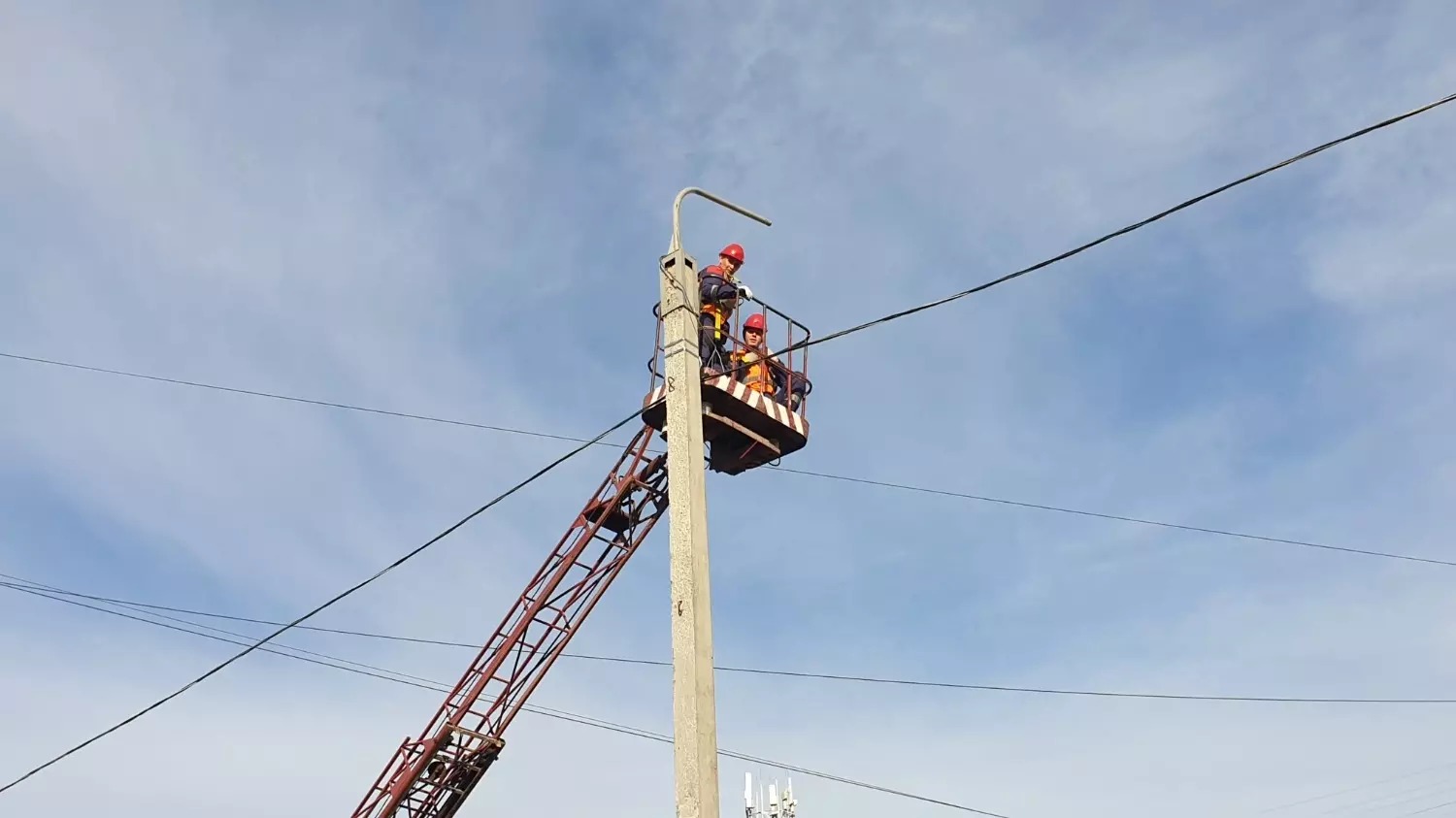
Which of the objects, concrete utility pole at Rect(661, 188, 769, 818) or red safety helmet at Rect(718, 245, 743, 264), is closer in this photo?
concrete utility pole at Rect(661, 188, 769, 818)

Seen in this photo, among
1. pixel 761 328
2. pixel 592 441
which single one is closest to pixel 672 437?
pixel 592 441

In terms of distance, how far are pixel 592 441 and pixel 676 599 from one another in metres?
5.88

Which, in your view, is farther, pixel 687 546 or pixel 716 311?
pixel 716 311

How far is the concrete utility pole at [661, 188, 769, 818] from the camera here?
10602 millimetres

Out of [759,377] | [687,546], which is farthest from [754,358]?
[687,546]

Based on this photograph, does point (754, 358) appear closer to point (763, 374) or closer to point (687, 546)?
point (763, 374)

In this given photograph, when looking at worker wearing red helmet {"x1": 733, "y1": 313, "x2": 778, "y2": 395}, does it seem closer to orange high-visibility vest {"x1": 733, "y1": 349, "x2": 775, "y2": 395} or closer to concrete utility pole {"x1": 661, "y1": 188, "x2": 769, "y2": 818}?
orange high-visibility vest {"x1": 733, "y1": 349, "x2": 775, "y2": 395}

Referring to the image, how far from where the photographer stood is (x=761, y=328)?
20.4 m

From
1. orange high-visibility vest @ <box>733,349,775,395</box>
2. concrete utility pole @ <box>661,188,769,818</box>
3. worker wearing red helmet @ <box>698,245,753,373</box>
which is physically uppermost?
worker wearing red helmet @ <box>698,245,753,373</box>

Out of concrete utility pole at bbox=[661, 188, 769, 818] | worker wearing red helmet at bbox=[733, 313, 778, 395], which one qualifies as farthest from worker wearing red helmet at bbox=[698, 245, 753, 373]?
concrete utility pole at bbox=[661, 188, 769, 818]

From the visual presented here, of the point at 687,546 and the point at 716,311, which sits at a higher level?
the point at 716,311

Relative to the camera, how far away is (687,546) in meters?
11.7

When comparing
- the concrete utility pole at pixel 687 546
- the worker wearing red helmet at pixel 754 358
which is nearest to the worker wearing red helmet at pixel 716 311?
Answer: the worker wearing red helmet at pixel 754 358

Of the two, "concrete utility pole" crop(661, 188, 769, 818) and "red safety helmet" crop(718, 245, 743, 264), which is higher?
"red safety helmet" crop(718, 245, 743, 264)
